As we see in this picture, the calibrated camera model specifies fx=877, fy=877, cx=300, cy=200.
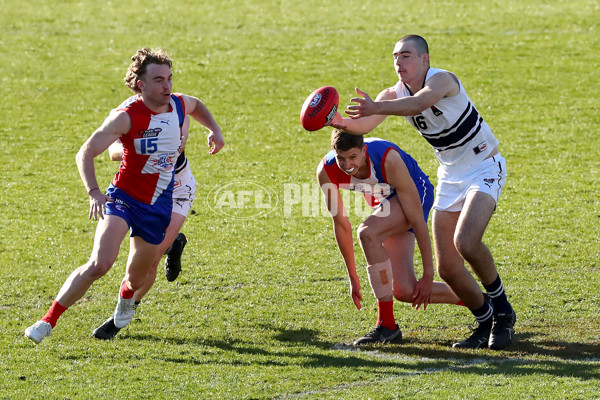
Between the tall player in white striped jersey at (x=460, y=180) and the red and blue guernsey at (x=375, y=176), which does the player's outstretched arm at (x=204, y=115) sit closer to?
the red and blue guernsey at (x=375, y=176)

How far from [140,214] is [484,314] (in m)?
2.72

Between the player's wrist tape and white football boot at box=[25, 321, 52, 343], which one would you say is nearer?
white football boot at box=[25, 321, 52, 343]

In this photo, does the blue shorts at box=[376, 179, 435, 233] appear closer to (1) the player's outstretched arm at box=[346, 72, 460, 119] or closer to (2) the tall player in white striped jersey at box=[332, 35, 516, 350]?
(2) the tall player in white striped jersey at box=[332, 35, 516, 350]

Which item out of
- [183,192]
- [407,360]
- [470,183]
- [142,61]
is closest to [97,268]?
[183,192]

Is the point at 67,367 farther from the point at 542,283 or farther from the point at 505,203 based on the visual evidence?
the point at 505,203

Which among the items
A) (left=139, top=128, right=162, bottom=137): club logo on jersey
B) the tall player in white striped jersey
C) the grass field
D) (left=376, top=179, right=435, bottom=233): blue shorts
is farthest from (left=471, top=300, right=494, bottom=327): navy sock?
(left=139, top=128, right=162, bottom=137): club logo on jersey

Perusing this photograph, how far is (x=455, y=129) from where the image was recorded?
6645mm

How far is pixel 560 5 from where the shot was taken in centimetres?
1911

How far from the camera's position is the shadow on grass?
6.00 m

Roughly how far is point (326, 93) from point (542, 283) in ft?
10.1

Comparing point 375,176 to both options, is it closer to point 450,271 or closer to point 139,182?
point 450,271

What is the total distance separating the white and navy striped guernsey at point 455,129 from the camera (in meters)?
6.59

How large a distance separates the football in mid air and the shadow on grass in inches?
65.7

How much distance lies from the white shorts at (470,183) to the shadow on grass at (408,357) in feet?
3.55
